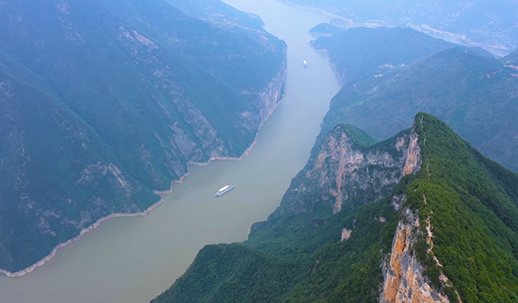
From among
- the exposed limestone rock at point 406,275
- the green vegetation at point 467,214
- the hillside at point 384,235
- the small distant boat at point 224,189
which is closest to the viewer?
the exposed limestone rock at point 406,275

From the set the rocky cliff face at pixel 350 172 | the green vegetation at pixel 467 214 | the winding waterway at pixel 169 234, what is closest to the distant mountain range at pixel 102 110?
the winding waterway at pixel 169 234

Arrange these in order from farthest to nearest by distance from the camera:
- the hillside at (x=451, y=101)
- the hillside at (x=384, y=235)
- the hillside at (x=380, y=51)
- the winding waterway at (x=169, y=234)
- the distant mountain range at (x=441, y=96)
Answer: the hillside at (x=380, y=51) < the distant mountain range at (x=441, y=96) < the hillside at (x=451, y=101) < the winding waterway at (x=169, y=234) < the hillside at (x=384, y=235)

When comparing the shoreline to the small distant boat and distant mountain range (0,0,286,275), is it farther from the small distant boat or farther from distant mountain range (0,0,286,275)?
the small distant boat

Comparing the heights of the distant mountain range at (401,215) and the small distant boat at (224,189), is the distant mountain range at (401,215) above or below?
above

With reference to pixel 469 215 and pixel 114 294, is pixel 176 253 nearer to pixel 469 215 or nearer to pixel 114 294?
pixel 114 294

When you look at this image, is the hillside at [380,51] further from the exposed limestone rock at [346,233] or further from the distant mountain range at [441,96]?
the exposed limestone rock at [346,233]

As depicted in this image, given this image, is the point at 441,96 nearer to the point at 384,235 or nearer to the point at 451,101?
the point at 451,101

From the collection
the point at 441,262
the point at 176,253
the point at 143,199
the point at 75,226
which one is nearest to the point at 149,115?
the point at 143,199
